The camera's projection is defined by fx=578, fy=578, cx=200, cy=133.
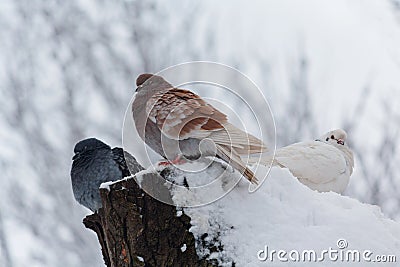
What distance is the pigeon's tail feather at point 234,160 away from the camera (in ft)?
7.94

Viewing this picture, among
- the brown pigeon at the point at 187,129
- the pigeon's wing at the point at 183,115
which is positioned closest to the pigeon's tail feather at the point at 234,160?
the brown pigeon at the point at 187,129

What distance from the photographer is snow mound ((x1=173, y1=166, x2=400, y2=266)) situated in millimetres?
2256

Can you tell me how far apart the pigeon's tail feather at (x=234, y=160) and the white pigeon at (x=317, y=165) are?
1346 mm

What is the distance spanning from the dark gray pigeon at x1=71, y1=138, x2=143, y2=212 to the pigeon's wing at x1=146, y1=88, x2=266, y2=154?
3.76ft

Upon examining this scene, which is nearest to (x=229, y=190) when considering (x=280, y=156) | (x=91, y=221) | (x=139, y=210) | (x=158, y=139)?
(x=139, y=210)

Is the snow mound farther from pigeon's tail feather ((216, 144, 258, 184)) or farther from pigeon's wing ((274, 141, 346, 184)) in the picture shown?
pigeon's wing ((274, 141, 346, 184))

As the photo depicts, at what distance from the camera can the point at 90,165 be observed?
13.5 feet

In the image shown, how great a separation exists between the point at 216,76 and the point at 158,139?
473 mm

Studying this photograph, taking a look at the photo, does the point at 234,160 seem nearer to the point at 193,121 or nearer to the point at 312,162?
the point at 193,121

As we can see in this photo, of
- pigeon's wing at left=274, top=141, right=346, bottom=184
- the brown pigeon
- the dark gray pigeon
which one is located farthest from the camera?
pigeon's wing at left=274, top=141, right=346, bottom=184

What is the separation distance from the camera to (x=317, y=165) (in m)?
4.18

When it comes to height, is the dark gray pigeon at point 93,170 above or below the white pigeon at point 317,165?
above

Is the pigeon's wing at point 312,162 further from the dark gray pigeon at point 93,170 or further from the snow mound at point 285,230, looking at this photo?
the snow mound at point 285,230

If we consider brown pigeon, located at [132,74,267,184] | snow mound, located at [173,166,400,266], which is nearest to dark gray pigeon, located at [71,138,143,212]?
brown pigeon, located at [132,74,267,184]
